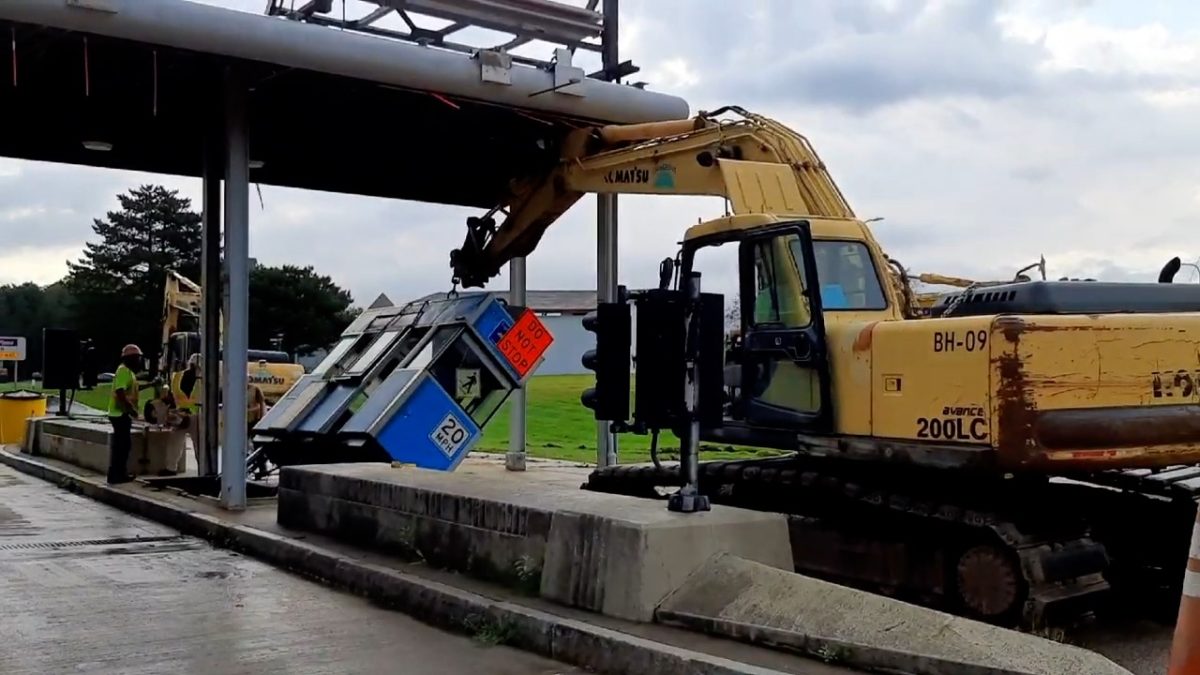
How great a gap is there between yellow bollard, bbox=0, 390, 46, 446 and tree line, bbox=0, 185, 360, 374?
2859cm

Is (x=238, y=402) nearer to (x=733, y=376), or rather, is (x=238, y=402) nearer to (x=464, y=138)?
(x=464, y=138)

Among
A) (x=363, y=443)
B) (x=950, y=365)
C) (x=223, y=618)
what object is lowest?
(x=223, y=618)

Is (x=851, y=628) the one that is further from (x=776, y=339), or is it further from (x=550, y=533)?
(x=776, y=339)

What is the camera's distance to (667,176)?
1178 centimetres

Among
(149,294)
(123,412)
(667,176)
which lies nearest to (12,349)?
(123,412)

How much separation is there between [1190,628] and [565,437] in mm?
22212

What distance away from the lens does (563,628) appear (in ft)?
22.5

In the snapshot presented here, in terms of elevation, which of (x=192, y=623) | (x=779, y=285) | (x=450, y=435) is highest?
(x=779, y=285)

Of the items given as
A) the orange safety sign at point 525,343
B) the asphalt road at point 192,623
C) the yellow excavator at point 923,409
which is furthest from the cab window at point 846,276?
the orange safety sign at point 525,343

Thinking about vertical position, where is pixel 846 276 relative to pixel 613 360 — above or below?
above

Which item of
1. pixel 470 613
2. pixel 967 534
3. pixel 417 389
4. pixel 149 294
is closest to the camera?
pixel 470 613

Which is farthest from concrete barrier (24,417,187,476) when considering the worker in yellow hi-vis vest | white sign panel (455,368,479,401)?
white sign panel (455,368,479,401)

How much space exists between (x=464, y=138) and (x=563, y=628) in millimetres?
9461

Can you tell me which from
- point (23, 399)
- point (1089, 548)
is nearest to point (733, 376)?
point (1089, 548)
